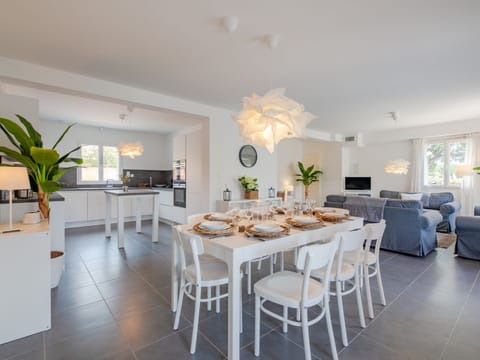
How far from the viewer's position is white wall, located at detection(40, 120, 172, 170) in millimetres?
5715

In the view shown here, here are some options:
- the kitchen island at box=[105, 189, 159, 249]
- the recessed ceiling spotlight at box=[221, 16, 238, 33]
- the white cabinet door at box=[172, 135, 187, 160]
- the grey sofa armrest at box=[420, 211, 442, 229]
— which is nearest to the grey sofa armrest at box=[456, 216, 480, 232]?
the grey sofa armrest at box=[420, 211, 442, 229]

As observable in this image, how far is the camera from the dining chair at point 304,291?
1.50m

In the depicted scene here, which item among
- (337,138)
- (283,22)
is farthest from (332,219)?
(337,138)

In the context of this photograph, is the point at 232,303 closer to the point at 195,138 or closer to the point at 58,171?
the point at 58,171

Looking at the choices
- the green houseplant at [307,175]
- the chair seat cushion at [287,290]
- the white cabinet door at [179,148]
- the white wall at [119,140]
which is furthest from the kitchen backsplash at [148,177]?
the chair seat cushion at [287,290]

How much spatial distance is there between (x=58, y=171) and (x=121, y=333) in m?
1.93

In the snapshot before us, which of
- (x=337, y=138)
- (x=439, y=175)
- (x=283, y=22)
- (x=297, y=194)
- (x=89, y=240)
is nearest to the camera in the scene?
(x=283, y=22)

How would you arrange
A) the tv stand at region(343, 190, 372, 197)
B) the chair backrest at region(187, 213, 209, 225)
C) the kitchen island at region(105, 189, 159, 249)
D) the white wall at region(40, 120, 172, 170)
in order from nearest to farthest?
the chair backrest at region(187, 213, 209, 225), the kitchen island at region(105, 189, 159, 249), the white wall at region(40, 120, 172, 170), the tv stand at region(343, 190, 372, 197)

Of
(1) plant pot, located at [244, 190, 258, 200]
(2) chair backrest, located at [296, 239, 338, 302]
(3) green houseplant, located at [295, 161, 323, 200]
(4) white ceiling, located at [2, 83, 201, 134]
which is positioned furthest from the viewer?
(3) green houseplant, located at [295, 161, 323, 200]

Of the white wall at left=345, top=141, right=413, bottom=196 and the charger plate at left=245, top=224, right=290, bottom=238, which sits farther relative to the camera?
the white wall at left=345, top=141, right=413, bottom=196

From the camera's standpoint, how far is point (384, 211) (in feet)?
13.1

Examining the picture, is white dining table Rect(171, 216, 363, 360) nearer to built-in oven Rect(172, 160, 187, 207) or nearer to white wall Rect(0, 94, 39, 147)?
white wall Rect(0, 94, 39, 147)

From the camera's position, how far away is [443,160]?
6.26 meters

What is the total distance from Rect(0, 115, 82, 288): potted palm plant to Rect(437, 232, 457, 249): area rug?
5805mm
